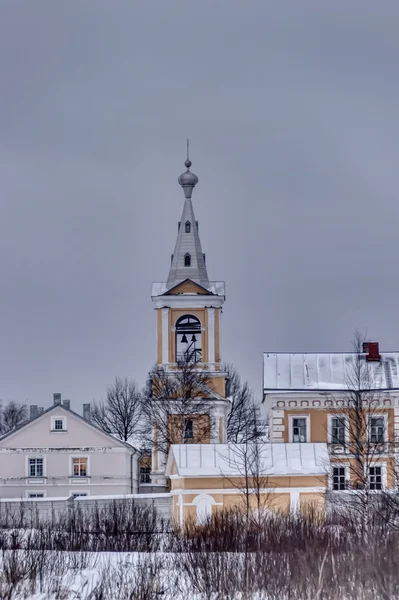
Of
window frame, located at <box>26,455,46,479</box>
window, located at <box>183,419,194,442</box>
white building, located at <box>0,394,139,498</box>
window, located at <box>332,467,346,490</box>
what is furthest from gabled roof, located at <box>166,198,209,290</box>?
window, located at <box>332,467,346,490</box>

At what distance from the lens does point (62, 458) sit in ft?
171

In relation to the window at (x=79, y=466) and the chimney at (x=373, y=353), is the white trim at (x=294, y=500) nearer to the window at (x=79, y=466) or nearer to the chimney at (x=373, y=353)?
the chimney at (x=373, y=353)

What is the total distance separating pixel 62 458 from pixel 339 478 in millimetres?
12423

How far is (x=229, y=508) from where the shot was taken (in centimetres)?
3394

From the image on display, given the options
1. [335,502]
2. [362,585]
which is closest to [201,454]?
[335,502]

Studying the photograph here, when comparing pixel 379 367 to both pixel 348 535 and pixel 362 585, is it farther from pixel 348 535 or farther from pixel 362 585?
pixel 362 585

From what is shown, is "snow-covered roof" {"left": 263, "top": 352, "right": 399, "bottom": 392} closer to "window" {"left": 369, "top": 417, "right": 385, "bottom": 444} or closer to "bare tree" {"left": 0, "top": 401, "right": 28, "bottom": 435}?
"window" {"left": 369, "top": 417, "right": 385, "bottom": 444}

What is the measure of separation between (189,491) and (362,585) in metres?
16.9

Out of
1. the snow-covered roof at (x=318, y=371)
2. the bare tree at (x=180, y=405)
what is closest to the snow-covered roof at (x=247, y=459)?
the snow-covered roof at (x=318, y=371)

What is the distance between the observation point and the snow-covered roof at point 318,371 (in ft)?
155

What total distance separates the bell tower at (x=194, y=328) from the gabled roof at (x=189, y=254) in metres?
0.04

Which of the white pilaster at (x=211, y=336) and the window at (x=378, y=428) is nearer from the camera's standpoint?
the window at (x=378, y=428)

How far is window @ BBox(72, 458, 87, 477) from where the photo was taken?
5238 centimetres

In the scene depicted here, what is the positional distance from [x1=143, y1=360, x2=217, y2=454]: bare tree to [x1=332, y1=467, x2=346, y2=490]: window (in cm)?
723
